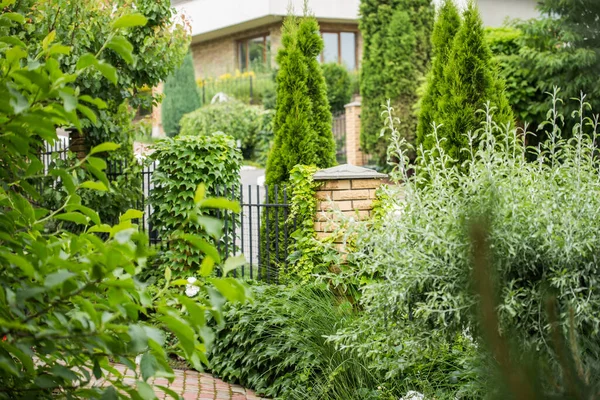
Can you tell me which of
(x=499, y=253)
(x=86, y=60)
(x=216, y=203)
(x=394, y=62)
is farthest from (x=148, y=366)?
(x=394, y=62)

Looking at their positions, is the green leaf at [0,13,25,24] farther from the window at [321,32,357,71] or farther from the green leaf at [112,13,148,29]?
the window at [321,32,357,71]

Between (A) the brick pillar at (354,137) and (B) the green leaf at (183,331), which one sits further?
(A) the brick pillar at (354,137)

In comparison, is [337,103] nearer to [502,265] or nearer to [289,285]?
[289,285]

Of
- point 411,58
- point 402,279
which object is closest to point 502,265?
point 402,279

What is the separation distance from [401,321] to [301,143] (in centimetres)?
442

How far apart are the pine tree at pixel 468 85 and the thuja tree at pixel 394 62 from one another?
895 centimetres

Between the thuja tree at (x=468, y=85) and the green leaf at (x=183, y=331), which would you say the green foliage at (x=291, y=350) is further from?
the green leaf at (x=183, y=331)

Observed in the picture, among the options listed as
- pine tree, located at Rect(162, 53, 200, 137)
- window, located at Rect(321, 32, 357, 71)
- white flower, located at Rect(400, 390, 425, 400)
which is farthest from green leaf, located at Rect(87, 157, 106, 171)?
window, located at Rect(321, 32, 357, 71)

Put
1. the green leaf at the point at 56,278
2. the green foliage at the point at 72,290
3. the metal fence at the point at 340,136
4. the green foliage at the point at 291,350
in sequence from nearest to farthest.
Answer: the green leaf at the point at 56,278 → the green foliage at the point at 72,290 → the green foliage at the point at 291,350 → the metal fence at the point at 340,136

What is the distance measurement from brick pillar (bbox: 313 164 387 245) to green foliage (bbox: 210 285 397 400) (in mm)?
934

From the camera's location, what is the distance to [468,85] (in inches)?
311

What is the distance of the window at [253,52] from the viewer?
85.8 ft

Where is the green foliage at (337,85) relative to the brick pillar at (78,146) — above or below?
above

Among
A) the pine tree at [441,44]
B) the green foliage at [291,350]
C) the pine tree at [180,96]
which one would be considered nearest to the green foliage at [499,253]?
the green foliage at [291,350]
